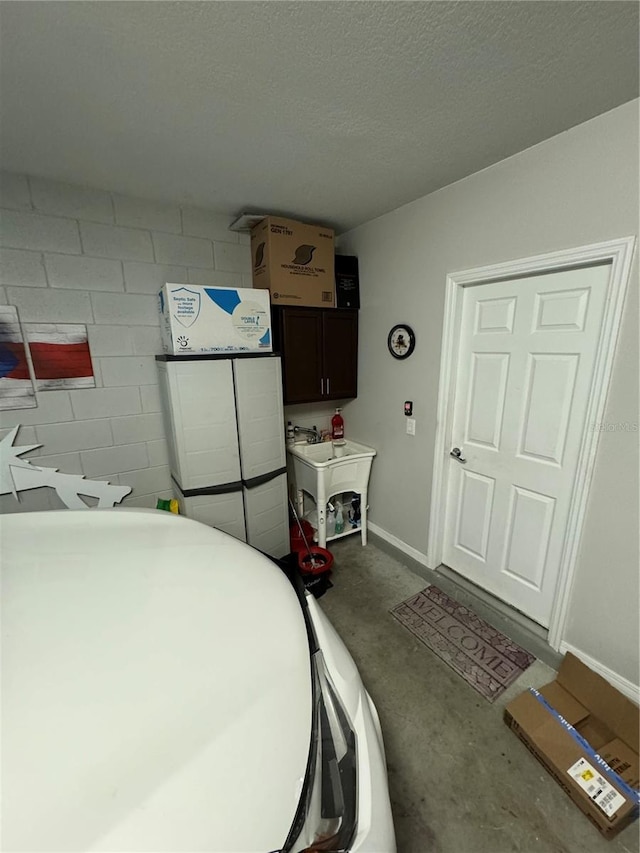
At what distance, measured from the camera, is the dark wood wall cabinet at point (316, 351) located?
7.93 feet

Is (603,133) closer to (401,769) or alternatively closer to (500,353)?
(500,353)

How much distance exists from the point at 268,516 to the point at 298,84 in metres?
2.31

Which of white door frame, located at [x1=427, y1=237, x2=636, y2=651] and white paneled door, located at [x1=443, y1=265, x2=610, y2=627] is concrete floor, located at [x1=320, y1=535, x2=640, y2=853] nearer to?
white paneled door, located at [x1=443, y1=265, x2=610, y2=627]

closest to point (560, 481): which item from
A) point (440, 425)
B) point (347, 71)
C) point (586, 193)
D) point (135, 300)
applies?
point (440, 425)

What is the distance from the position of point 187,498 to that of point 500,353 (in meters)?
2.12

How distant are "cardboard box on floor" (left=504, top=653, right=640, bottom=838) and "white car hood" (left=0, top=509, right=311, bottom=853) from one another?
1.23 m

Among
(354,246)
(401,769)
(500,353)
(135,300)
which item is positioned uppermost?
(354,246)

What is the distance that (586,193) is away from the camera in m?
1.41

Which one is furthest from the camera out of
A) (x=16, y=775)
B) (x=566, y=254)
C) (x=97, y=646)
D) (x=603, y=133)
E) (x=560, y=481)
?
(x=560, y=481)

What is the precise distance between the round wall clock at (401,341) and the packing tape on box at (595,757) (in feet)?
6.46

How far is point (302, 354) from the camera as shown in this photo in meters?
2.51

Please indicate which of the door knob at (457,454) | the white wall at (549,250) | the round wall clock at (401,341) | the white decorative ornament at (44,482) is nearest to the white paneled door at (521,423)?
the door knob at (457,454)

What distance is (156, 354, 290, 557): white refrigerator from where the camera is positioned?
6.75ft

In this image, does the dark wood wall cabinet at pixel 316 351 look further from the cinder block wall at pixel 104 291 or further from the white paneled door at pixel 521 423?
the white paneled door at pixel 521 423
